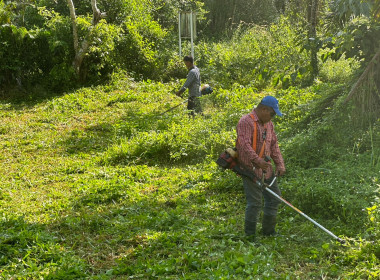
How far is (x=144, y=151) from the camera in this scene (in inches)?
351

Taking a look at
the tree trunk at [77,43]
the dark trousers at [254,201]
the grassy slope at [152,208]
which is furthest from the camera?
the tree trunk at [77,43]

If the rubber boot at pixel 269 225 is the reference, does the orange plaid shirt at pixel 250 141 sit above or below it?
above

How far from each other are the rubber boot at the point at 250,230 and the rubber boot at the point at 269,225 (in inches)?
6.5

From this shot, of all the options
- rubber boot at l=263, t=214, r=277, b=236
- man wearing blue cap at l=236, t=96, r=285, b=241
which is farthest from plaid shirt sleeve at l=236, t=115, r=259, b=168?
rubber boot at l=263, t=214, r=277, b=236

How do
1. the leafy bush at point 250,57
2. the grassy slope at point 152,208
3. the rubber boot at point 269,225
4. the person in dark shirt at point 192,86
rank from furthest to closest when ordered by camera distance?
the leafy bush at point 250,57
the person in dark shirt at point 192,86
the rubber boot at point 269,225
the grassy slope at point 152,208

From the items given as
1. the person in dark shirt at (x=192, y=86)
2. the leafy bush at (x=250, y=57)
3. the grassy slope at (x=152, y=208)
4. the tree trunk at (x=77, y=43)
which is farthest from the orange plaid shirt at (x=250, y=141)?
the tree trunk at (x=77, y=43)

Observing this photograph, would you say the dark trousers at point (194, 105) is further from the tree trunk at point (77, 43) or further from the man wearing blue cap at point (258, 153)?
the man wearing blue cap at point (258, 153)

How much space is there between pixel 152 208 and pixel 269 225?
176 centimetres

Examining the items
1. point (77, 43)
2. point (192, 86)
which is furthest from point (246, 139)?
point (77, 43)

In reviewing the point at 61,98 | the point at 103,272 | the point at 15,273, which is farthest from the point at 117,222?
the point at 61,98

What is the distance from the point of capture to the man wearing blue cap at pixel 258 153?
5258mm

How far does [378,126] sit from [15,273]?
588 centimetres

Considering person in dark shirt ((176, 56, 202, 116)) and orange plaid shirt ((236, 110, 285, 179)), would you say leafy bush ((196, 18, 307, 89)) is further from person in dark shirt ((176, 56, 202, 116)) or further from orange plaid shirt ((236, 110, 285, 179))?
orange plaid shirt ((236, 110, 285, 179))

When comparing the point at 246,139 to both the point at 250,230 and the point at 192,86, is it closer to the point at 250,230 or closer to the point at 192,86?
the point at 250,230
